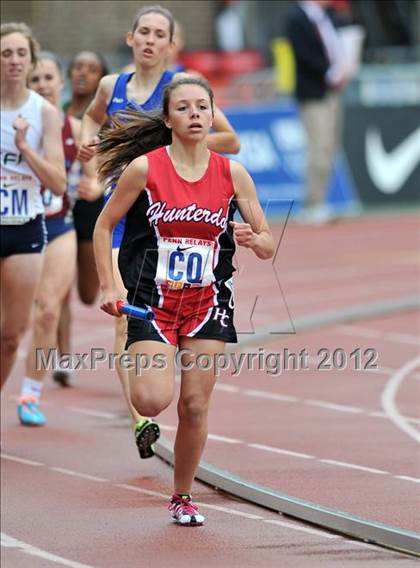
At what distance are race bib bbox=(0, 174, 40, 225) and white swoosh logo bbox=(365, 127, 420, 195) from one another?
13949mm

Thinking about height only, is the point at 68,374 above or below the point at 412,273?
below

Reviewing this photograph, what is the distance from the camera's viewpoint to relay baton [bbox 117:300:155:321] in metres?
7.43

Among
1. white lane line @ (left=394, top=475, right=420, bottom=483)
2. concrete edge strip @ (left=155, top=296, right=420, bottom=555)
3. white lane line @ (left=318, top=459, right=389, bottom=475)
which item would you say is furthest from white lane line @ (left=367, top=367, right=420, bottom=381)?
white lane line @ (left=394, top=475, right=420, bottom=483)

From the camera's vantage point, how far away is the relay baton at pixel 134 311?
7.43 metres

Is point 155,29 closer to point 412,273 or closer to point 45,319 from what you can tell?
point 45,319

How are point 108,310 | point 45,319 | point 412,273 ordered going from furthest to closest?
point 412,273 < point 45,319 < point 108,310

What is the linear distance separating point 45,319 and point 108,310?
3265mm

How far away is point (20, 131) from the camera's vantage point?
9422 mm

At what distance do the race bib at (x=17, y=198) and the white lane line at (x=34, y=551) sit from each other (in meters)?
2.34

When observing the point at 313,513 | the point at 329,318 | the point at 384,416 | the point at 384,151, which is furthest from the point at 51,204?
the point at 384,151

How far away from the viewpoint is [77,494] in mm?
8906

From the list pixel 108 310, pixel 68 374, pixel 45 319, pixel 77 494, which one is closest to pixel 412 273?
pixel 68 374

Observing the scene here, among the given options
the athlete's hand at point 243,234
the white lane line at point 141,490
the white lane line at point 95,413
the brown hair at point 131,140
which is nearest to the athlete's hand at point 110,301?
the athlete's hand at point 243,234

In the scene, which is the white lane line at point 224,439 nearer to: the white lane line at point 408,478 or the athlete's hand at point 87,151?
the white lane line at point 408,478
